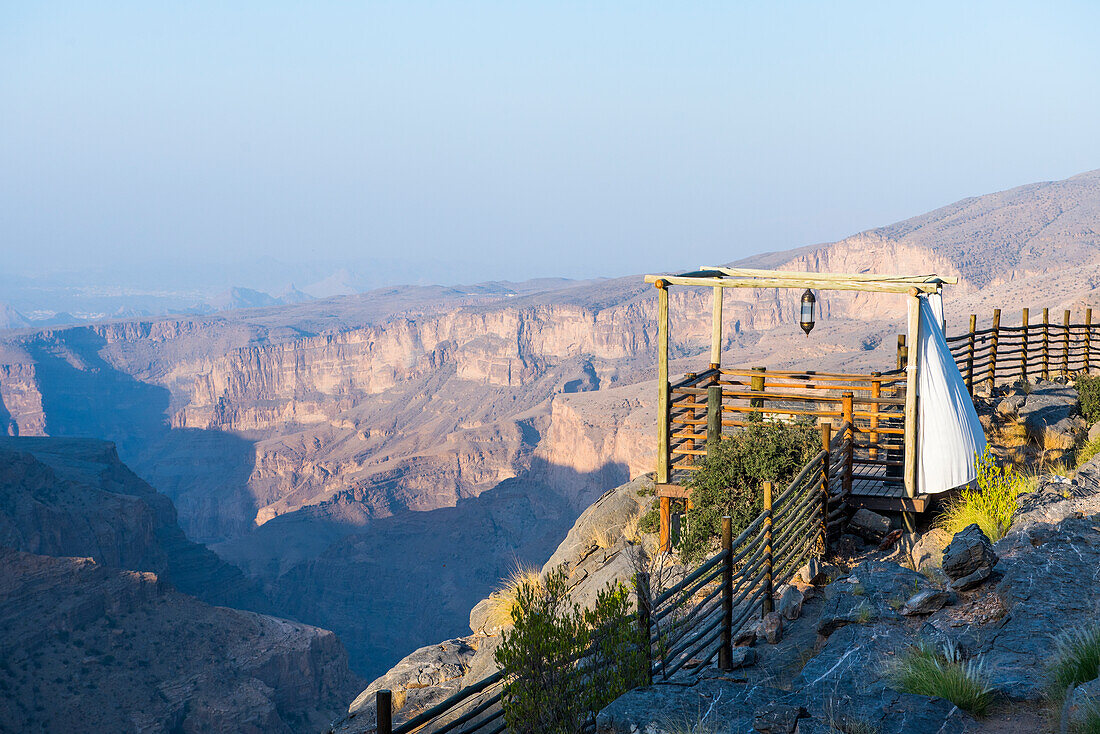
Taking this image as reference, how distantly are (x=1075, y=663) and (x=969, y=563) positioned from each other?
1910mm

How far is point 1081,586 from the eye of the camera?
18.7 feet

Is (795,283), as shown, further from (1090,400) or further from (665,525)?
(1090,400)

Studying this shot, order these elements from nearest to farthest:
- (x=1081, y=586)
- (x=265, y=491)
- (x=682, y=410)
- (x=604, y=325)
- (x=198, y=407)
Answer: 1. (x=1081, y=586)
2. (x=682, y=410)
3. (x=265, y=491)
4. (x=604, y=325)
5. (x=198, y=407)

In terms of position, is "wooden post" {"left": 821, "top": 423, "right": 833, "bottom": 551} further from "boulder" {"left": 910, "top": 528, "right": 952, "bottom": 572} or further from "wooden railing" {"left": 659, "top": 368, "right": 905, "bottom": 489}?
"wooden railing" {"left": 659, "top": 368, "right": 905, "bottom": 489}

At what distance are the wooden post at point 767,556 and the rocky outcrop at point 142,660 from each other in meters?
40.4

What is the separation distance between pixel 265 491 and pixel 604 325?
192ft

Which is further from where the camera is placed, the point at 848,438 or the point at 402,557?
the point at 402,557

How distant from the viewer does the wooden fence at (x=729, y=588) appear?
5740mm

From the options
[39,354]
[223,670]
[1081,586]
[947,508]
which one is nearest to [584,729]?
[1081,586]

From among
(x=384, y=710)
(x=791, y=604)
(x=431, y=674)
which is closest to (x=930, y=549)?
(x=791, y=604)

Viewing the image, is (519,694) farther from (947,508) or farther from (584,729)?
(947,508)

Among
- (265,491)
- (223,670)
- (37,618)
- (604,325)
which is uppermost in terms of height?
(604,325)

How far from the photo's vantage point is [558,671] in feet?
17.3

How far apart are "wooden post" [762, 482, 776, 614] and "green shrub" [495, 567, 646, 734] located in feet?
7.73
